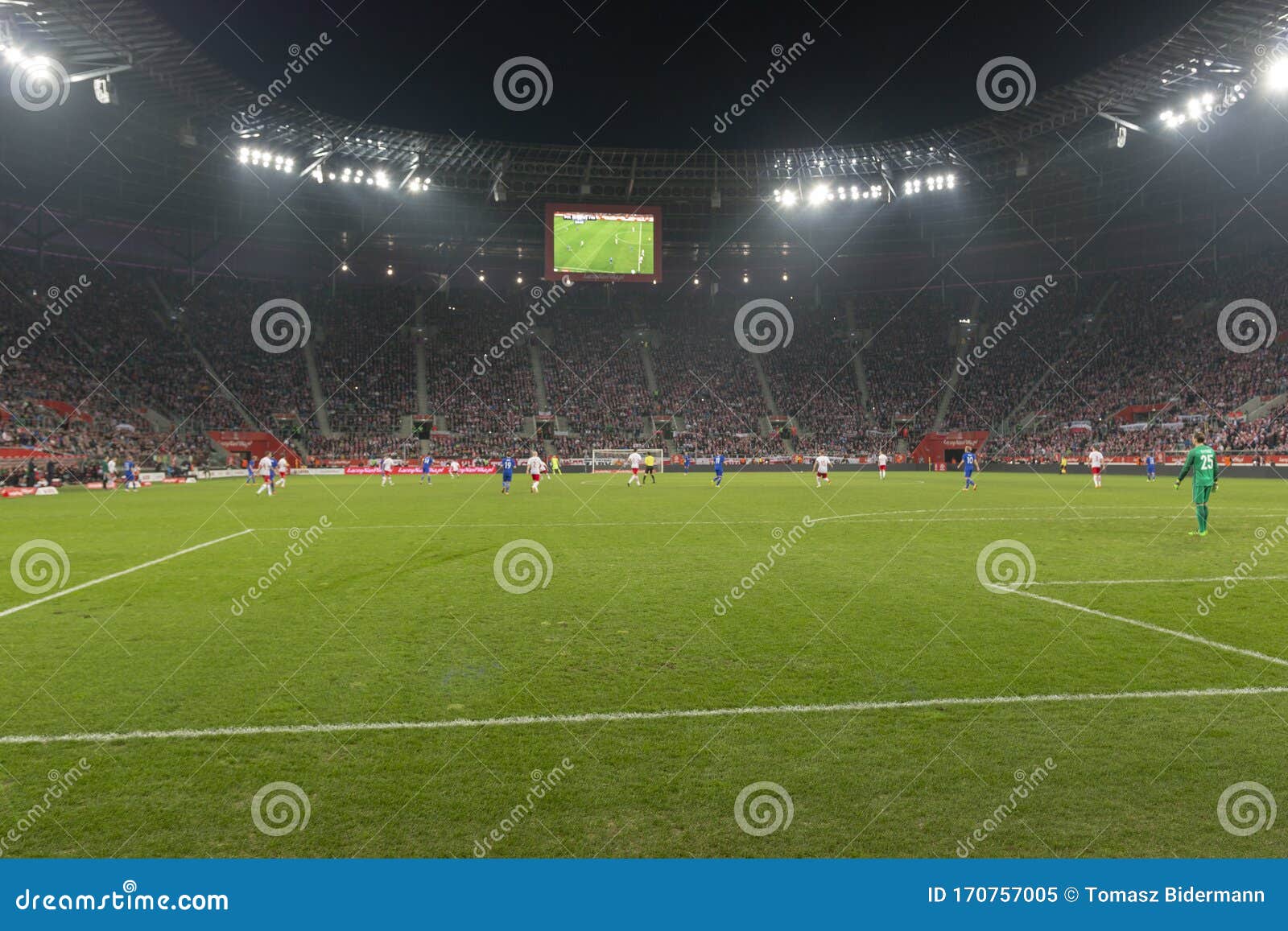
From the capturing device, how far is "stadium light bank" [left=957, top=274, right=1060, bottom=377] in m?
65.2

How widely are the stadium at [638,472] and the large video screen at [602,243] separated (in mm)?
260

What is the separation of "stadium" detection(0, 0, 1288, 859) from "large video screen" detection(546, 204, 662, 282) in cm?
26

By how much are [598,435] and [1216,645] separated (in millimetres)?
55673

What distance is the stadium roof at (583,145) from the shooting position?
38.3 metres

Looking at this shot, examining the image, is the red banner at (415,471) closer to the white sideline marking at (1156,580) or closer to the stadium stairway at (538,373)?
the stadium stairway at (538,373)

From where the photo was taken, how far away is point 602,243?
56.9 metres

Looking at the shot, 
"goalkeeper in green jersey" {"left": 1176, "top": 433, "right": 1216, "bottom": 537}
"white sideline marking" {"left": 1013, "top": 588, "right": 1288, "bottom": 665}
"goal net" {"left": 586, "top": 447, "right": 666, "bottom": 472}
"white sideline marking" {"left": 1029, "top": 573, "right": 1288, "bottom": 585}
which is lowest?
"white sideline marking" {"left": 1013, "top": 588, "right": 1288, "bottom": 665}

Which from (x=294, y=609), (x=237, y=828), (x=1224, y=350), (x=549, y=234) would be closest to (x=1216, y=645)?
(x=237, y=828)

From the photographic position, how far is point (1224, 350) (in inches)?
2105


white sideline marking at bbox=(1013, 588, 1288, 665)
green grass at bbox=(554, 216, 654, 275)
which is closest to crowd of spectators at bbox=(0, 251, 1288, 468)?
green grass at bbox=(554, 216, 654, 275)

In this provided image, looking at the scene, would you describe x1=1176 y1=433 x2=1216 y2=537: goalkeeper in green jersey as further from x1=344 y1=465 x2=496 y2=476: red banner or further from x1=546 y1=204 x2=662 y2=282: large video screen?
x1=546 y1=204 x2=662 y2=282: large video screen

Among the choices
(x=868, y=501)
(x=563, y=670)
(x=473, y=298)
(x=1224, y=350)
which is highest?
(x=473, y=298)

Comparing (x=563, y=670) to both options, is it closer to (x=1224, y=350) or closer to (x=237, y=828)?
(x=237, y=828)

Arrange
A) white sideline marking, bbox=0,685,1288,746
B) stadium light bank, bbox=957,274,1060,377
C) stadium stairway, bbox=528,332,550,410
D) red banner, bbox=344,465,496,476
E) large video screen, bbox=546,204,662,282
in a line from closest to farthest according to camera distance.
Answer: white sideline marking, bbox=0,685,1288,746 < red banner, bbox=344,465,496,476 < large video screen, bbox=546,204,662,282 < stadium stairway, bbox=528,332,550,410 < stadium light bank, bbox=957,274,1060,377
